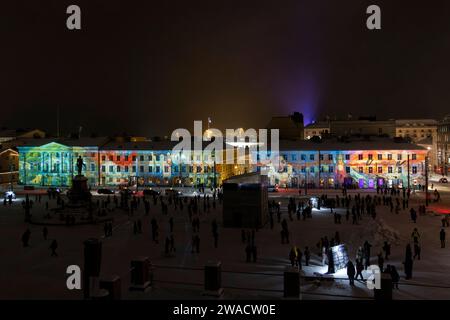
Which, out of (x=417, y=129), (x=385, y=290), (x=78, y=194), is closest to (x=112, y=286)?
(x=385, y=290)

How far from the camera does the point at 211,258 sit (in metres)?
22.6

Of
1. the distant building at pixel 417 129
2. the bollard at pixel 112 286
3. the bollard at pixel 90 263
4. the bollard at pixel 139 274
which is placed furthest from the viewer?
the distant building at pixel 417 129

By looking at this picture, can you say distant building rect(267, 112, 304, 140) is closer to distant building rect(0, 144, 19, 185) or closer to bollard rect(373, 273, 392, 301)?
distant building rect(0, 144, 19, 185)

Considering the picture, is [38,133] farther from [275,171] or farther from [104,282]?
[104,282]

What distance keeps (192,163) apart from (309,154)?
18.2m

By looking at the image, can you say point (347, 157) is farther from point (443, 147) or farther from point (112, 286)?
point (112, 286)

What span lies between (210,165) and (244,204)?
1491 inches

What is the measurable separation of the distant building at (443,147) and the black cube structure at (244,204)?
241 feet

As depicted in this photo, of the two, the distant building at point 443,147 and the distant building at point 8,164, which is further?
the distant building at point 443,147

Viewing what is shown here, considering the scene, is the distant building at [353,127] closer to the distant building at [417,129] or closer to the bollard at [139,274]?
the distant building at [417,129]

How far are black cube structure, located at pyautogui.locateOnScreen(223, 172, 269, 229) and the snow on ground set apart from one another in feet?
4.10

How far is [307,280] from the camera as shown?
17688 mm

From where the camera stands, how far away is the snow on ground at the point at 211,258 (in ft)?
52.9

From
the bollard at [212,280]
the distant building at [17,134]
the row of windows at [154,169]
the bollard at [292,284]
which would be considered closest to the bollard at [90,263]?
the bollard at [212,280]
